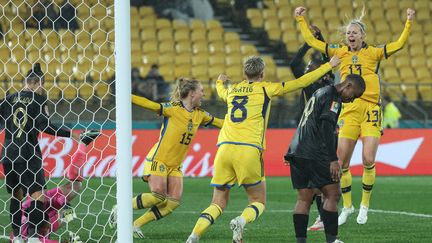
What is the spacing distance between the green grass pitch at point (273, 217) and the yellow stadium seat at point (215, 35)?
25.8 feet

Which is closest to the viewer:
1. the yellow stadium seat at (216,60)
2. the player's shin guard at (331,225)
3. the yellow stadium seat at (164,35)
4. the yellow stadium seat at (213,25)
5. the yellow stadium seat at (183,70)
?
the player's shin guard at (331,225)

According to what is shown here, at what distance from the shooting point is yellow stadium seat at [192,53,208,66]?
74.0 feet

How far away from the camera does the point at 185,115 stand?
9.30 meters

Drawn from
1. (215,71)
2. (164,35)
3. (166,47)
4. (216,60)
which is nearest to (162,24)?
(164,35)

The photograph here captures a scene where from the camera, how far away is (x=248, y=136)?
8078mm

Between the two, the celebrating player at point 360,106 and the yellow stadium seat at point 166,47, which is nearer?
the celebrating player at point 360,106

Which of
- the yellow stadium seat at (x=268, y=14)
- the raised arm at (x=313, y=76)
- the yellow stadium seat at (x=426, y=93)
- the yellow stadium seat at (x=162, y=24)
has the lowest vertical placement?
the yellow stadium seat at (x=426, y=93)

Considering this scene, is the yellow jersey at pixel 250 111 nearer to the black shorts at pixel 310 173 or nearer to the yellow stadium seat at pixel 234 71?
the black shorts at pixel 310 173

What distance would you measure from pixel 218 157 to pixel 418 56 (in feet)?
56.6

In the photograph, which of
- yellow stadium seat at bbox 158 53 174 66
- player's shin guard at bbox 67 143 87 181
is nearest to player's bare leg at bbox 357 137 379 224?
player's shin guard at bbox 67 143 87 181

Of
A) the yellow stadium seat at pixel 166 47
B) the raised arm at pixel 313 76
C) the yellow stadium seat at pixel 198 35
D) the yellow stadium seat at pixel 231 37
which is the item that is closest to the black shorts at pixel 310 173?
the raised arm at pixel 313 76

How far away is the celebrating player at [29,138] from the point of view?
803 centimetres

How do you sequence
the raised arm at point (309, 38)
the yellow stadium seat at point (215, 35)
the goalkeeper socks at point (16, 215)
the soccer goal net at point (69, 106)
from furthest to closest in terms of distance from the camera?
the yellow stadium seat at point (215, 35), the raised arm at point (309, 38), the soccer goal net at point (69, 106), the goalkeeper socks at point (16, 215)

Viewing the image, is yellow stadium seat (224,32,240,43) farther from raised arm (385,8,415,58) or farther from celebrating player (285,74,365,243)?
celebrating player (285,74,365,243)
